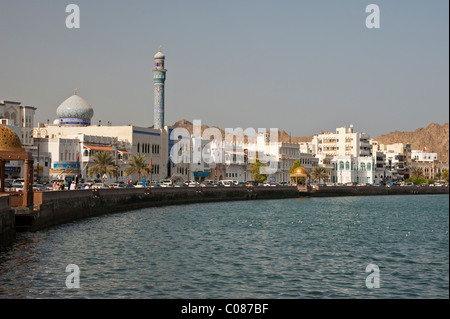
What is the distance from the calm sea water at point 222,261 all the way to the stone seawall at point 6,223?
2.56ft

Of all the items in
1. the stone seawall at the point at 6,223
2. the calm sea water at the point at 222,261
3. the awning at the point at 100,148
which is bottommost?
the calm sea water at the point at 222,261

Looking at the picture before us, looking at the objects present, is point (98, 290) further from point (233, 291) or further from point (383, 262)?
point (383, 262)

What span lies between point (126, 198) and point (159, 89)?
→ 65.7 m

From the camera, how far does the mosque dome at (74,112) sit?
131 metres

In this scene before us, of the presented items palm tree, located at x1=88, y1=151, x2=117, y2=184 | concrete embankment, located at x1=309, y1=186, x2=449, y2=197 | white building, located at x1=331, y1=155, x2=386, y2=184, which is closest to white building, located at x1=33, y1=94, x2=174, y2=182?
palm tree, located at x1=88, y1=151, x2=117, y2=184

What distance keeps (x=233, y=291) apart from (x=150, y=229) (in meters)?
26.7

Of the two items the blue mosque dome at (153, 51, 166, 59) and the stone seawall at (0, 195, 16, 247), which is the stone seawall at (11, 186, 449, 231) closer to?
the stone seawall at (0, 195, 16, 247)

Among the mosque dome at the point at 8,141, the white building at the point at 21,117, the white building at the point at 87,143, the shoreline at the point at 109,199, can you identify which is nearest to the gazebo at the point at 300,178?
the shoreline at the point at 109,199

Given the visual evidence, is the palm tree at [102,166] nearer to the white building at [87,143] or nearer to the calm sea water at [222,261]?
the white building at [87,143]

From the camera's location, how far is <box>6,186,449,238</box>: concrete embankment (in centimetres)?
4722

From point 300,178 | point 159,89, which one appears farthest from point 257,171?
point 159,89

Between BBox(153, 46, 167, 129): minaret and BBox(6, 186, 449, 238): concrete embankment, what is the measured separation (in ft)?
106

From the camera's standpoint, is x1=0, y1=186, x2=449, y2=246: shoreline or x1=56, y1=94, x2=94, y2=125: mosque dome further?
→ x1=56, y1=94, x2=94, y2=125: mosque dome
